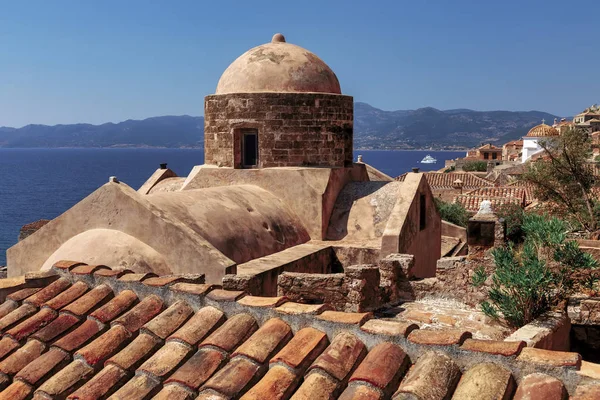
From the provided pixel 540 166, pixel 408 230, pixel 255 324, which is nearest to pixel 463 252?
pixel 540 166

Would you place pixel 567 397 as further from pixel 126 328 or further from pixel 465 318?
pixel 465 318

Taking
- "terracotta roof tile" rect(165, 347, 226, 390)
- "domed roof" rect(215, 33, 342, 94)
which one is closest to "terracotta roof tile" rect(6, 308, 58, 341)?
"terracotta roof tile" rect(165, 347, 226, 390)

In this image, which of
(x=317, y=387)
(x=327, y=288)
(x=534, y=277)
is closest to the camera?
(x=317, y=387)

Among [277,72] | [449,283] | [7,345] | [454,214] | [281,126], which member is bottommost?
[454,214]

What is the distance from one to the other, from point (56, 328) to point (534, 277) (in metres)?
5.05

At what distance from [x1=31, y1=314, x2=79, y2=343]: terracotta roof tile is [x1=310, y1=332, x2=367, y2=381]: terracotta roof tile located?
2025 millimetres

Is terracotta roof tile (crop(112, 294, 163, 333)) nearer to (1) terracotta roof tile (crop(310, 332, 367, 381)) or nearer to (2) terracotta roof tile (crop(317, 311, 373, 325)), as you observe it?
(2) terracotta roof tile (crop(317, 311, 373, 325))

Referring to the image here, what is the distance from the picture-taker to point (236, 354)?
363 cm

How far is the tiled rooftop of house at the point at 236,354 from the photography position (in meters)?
3.11

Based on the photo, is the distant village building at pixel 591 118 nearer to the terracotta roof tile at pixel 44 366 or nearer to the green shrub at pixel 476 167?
the green shrub at pixel 476 167

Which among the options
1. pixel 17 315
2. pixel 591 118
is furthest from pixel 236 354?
pixel 591 118

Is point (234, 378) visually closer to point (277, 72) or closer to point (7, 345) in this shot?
point (7, 345)

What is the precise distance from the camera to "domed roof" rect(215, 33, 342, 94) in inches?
547

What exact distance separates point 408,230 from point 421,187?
1736 millimetres
